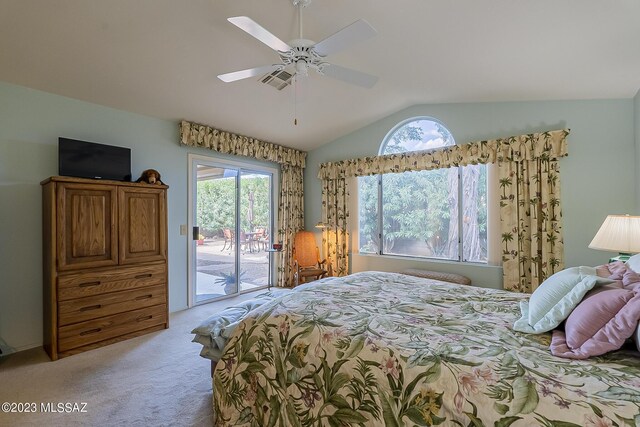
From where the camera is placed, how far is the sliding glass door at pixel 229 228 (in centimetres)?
410

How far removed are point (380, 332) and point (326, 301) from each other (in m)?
0.53

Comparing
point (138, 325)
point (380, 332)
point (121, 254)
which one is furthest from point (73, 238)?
point (380, 332)

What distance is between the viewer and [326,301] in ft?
6.03

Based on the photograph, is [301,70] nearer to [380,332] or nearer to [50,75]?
[380,332]

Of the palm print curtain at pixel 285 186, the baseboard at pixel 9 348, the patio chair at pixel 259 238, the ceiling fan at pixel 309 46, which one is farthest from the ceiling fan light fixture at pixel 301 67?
the baseboard at pixel 9 348

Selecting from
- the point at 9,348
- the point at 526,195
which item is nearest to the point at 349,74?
the point at 526,195

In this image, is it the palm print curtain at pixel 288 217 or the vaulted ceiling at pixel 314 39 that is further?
the palm print curtain at pixel 288 217

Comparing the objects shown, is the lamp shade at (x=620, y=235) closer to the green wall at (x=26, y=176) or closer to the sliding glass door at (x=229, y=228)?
the sliding glass door at (x=229, y=228)

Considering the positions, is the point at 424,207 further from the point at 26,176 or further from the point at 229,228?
the point at 26,176

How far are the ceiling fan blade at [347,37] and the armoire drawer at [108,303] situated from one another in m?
2.96

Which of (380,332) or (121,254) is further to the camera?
(121,254)

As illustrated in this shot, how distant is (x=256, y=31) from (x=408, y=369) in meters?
1.97

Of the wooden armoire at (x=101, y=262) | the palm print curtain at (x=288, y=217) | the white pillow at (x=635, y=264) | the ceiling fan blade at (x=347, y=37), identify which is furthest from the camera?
the palm print curtain at (x=288, y=217)

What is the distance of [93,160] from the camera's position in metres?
2.92
